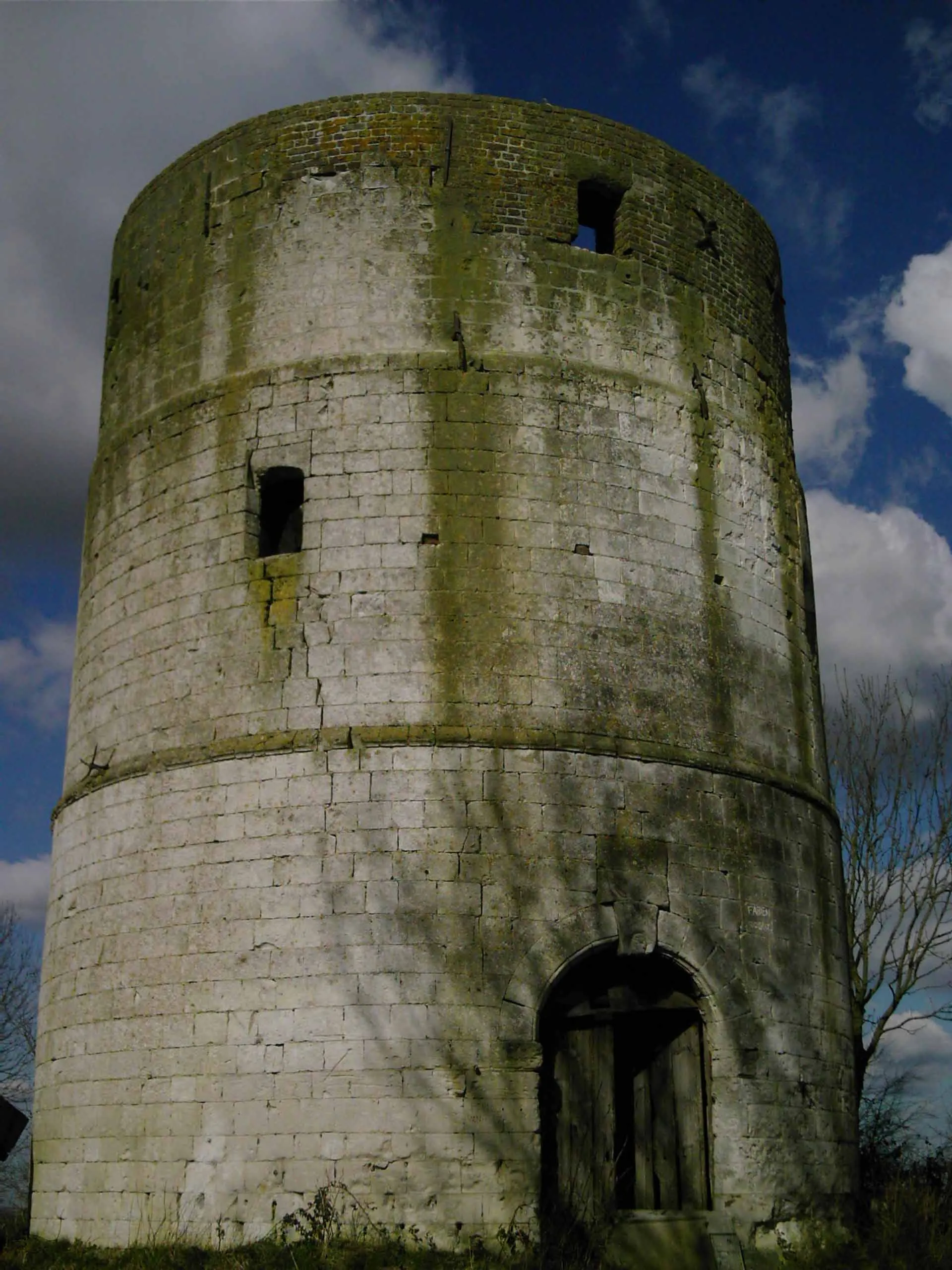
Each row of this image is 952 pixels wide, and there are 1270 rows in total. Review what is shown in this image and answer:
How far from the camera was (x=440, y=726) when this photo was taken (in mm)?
10008

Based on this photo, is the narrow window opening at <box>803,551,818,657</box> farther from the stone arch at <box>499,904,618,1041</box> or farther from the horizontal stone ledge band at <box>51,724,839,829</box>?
the stone arch at <box>499,904,618,1041</box>

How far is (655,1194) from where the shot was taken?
10047 mm

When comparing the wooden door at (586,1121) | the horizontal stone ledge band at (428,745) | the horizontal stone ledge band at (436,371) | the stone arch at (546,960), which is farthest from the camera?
the horizontal stone ledge band at (436,371)

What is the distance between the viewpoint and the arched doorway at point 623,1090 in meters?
9.70

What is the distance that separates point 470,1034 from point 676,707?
2955 mm

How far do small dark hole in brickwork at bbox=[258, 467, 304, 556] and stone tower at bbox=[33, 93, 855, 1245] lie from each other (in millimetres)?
42

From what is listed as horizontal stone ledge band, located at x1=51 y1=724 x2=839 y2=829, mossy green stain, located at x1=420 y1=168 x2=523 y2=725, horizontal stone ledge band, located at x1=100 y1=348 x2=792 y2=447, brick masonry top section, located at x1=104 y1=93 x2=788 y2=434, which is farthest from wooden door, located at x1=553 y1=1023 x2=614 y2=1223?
brick masonry top section, located at x1=104 y1=93 x2=788 y2=434

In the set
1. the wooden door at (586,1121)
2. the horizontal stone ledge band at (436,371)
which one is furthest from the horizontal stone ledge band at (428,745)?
the horizontal stone ledge band at (436,371)

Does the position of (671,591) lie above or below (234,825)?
above

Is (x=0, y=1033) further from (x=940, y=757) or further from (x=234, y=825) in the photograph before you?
(x=234, y=825)

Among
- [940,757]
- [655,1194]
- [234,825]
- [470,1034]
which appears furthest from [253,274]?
[940,757]

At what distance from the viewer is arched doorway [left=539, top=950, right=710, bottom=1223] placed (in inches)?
382

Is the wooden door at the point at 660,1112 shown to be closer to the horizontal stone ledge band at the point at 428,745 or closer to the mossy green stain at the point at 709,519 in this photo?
the horizontal stone ledge band at the point at 428,745

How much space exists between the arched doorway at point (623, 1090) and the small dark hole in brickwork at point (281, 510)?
12.9 ft
